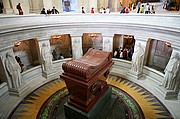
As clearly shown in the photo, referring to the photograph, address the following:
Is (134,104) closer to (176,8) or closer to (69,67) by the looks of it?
(69,67)

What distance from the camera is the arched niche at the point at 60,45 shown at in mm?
10039

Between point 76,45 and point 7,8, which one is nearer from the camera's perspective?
point 76,45

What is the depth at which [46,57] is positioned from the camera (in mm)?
7629

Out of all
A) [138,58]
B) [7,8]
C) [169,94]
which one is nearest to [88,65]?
[138,58]

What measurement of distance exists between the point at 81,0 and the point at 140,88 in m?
8.69

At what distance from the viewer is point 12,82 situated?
21.0 ft

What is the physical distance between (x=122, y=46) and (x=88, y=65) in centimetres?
676

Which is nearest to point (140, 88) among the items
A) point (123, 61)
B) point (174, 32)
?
point (123, 61)

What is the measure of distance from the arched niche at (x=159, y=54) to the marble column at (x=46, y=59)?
6047 mm

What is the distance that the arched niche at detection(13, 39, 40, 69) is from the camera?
8867 millimetres

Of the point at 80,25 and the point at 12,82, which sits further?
the point at 80,25

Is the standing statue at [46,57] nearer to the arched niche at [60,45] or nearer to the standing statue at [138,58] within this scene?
the arched niche at [60,45]

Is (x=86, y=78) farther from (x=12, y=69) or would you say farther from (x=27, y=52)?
(x=27, y=52)

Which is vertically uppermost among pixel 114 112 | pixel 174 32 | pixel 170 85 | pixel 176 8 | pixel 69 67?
pixel 176 8
